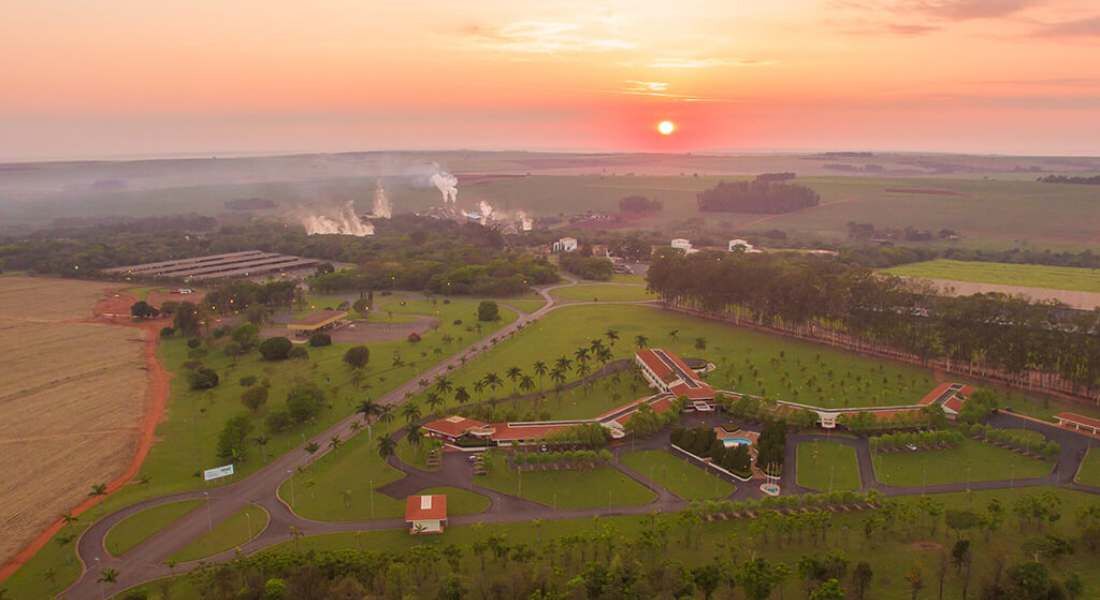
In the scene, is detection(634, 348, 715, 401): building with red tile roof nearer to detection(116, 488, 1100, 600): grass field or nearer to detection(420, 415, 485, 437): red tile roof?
detection(420, 415, 485, 437): red tile roof

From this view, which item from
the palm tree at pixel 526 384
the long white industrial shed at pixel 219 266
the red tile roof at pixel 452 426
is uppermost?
the long white industrial shed at pixel 219 266

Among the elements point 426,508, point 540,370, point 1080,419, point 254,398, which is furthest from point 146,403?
point 1080,419

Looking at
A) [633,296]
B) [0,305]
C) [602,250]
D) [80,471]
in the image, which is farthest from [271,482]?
[602,250]

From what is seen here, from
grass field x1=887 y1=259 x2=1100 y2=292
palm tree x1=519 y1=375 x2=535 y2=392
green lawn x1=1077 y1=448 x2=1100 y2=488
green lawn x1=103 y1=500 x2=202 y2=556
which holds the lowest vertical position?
green lawn x1=103 y1=500 x2=202 y2=556

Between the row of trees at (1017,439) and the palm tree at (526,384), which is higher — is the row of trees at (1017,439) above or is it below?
below

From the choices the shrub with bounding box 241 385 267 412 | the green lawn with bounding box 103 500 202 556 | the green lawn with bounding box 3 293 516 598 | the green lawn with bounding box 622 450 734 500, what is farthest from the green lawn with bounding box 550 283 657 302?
the green lawn with bounding box 103 500 202 556

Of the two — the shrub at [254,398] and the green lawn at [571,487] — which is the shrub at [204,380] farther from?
the green lawn at [571,487]

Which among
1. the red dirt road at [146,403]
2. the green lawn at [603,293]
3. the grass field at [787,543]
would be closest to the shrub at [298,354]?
the red dirt road at [146,403]
